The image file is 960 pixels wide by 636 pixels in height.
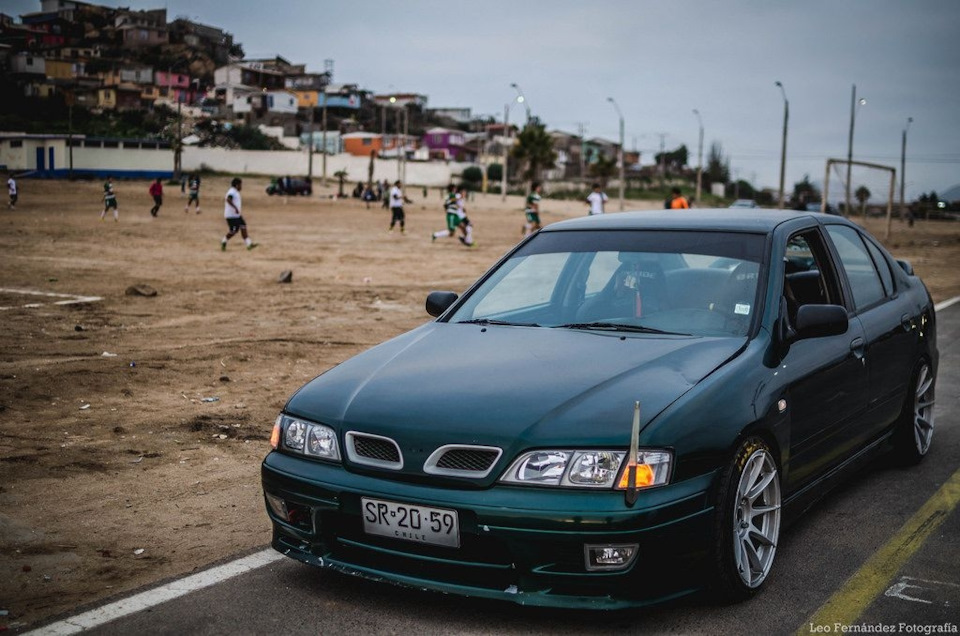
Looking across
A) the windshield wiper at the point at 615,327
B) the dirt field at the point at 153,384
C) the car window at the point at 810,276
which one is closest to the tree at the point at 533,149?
the dirt field at the point at 153,384

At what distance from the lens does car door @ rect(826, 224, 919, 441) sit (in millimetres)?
5508

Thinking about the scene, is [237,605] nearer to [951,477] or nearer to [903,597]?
[903,597]

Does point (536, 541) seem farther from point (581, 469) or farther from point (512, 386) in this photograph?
point (512, 386)

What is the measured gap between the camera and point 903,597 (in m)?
4.14

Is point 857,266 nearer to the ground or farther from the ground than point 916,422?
farther from the ground

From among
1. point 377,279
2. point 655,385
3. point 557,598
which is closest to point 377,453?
point 557,598

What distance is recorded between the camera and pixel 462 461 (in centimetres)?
363

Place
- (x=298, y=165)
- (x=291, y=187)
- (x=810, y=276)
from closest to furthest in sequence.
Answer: (x=810, y=276) < (x=291, y=187) < (x=298, y=165)

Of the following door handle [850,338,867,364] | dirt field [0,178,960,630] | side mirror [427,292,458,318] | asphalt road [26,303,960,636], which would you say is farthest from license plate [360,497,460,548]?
door handle [850,338,867,364]

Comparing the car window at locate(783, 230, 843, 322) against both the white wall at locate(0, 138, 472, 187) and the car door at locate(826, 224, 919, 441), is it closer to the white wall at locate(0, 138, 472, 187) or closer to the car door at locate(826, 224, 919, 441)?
the car door at locate(826, 224, 919, 441)

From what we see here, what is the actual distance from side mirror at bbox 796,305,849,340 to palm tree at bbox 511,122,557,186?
95.4m

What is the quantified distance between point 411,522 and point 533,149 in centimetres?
9874

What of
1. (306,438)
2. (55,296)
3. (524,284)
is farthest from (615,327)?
(55,296)

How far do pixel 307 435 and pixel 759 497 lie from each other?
187 centimetres
